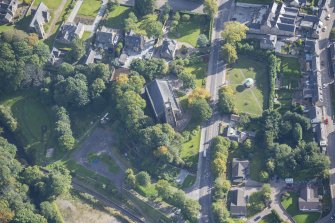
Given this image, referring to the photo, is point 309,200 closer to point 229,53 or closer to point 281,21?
point 229,53

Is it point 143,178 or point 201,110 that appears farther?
point 201,110

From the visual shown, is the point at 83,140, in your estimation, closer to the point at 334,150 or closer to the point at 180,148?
the point at 180,148

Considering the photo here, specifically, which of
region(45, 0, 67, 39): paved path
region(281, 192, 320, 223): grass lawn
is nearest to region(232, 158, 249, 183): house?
region(281, 192, 320, 223): grass lawn

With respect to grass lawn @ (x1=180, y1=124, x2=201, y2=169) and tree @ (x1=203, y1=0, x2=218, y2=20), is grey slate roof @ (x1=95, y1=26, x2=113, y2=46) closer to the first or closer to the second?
tree @ (x1=203, y1=0, x2=218, y2=20)

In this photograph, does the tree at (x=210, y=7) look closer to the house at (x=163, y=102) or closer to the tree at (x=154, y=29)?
the tree at (x=154, y=29)

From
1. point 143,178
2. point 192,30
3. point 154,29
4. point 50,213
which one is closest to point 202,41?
point 192,30
